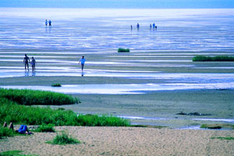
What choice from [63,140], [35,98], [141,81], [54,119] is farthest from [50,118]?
[141,81]

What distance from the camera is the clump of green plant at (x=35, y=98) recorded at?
92.0 feet

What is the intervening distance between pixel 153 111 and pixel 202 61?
25717 mm

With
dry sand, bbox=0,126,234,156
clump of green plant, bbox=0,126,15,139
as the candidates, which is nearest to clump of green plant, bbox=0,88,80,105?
dry sand, bbox=0,126,234,156

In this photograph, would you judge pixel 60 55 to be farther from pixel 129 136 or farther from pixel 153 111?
pixel 129 136

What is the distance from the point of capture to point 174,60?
5275 cm

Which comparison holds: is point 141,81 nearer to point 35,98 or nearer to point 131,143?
point 35,98

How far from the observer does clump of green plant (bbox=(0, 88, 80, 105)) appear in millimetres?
28047

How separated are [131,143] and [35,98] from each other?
10893mm

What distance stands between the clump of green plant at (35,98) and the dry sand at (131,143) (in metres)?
7.14

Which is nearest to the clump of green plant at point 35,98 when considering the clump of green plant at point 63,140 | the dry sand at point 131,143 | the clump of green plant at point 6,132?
the dry sand at point 131,143

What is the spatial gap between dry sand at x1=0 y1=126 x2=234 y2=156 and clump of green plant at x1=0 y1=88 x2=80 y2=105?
7144 mm

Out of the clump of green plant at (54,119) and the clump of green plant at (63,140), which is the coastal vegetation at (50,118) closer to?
the clump of green plant at (54,119)

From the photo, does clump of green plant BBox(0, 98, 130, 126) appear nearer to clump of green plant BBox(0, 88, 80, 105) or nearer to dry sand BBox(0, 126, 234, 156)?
dry sand BBox(0, 126, 234, 156)

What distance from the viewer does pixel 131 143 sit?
1850cm
